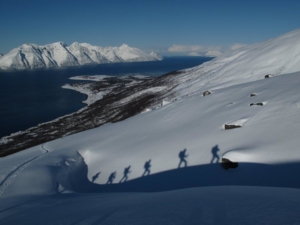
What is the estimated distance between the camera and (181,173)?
885 cm

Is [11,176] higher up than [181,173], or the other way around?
[181,173]

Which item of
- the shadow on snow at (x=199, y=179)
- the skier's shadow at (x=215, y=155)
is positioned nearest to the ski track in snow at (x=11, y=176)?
the shadow on snow at (x=199, y=179)

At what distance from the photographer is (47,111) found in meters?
51.1

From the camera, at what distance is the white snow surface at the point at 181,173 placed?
4414mm

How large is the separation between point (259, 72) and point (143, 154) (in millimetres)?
26295

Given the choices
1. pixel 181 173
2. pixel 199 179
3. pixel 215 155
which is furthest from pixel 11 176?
pixel 215 155

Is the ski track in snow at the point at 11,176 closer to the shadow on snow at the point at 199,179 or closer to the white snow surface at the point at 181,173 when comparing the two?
the white snow surface at the point at 181,173

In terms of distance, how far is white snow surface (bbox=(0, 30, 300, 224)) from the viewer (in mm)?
4414

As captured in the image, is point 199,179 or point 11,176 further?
point 11,176

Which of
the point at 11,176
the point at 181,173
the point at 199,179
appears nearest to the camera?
the point at 199,179

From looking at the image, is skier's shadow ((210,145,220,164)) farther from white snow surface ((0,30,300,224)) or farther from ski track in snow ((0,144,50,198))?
ski track in snow ((0,144,50,198))

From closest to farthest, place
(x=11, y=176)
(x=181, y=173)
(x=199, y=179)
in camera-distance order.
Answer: (x=199, y=179), (x=181, y=173), (x=11, y=176)

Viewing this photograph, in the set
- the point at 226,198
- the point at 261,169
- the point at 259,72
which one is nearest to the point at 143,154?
the point at 261,169

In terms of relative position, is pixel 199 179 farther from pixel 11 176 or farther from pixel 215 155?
pixel 11 176
